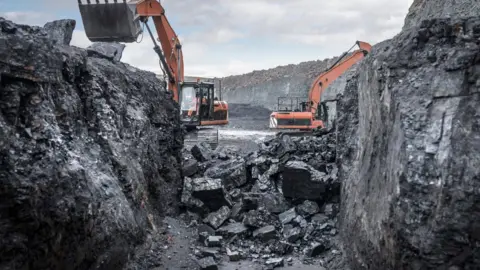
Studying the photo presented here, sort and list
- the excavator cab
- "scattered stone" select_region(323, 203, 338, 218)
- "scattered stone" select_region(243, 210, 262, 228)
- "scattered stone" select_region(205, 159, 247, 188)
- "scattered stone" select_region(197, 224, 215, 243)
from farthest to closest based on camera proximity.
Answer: the excavator cab, "scattered stone" select_region(205, 159, 247, 188), "scattered stone" select_region(323, 203, 338, 218), "scattered stone" select_region(243, 210, 262, 228), "scattered stone" select_region(197, 224, 215, 243)

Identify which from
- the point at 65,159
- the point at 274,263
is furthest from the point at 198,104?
the point at 65,159

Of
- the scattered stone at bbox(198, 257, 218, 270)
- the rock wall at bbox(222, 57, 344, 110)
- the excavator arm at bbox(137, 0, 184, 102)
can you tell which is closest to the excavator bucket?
the excavator arm at bbox(137, 0, 184, 102)

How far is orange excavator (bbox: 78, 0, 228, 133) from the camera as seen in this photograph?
966cm

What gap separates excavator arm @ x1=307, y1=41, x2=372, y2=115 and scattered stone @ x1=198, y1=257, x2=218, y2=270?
923 cm

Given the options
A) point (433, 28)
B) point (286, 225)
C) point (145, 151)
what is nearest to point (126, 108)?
point (145, 151)

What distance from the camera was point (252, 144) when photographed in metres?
16.2

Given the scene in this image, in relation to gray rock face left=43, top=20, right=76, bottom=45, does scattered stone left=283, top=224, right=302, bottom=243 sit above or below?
below

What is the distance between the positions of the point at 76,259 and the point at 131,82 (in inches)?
142

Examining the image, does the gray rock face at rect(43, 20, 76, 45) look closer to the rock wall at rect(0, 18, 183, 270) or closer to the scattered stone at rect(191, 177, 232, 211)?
the rock wall at rect(0, 18, 183, 270)

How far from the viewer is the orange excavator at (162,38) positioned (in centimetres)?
966

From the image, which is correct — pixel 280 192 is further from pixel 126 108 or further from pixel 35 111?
pixel 35 111

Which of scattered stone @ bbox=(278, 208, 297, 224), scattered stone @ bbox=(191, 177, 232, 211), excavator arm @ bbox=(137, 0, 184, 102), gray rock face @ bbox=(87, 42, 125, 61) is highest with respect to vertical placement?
excavator arm @ bbox=(137, 0, 184, 102)

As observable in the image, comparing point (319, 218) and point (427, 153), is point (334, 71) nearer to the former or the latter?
point (319, 218)

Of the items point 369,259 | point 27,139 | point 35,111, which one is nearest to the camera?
point 27,139
